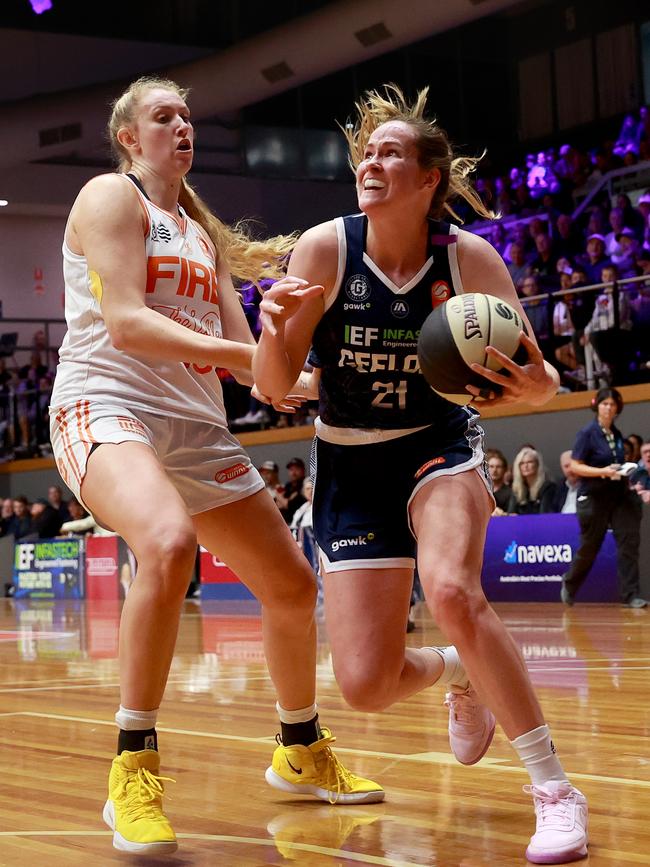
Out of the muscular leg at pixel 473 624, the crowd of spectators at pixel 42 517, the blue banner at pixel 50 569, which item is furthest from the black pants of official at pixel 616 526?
the crowd of spectators at pixel 42 517

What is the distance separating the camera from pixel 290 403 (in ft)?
11.1

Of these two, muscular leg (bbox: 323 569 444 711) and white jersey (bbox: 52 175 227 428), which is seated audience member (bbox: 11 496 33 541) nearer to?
white jersey (bbox: 52 175 227 428)

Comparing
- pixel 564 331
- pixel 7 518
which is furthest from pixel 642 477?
pixel 7 518

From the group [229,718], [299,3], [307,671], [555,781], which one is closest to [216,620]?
[229,718]

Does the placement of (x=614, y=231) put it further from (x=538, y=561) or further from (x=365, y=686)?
(x=365, y=686)

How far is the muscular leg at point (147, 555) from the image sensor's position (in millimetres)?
2900

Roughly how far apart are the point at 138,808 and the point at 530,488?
9759 mm


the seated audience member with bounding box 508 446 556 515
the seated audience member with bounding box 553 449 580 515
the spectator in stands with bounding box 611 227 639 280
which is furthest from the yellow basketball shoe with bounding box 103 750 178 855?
the spectator in stands with bounding box 611 227 639 280

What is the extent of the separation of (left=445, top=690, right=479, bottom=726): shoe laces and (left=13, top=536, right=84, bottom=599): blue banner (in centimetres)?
1371

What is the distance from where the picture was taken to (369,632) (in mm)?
3236

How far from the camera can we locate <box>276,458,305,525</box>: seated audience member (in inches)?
559

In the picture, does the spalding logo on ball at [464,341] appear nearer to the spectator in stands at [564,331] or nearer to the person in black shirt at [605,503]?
the person in black shirt at [605,503]

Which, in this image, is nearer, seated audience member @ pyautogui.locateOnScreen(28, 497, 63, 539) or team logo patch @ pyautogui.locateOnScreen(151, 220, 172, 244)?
team logo patch @ pyautogui.locateOnScreen(151, 220, 172, 244)

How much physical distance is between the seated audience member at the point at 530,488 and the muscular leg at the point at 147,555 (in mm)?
9488
